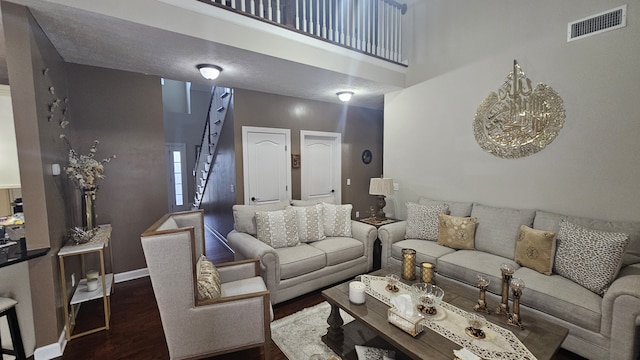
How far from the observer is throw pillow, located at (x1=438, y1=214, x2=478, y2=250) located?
292 cm

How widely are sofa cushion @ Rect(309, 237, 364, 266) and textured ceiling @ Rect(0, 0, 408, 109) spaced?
6.96 feet

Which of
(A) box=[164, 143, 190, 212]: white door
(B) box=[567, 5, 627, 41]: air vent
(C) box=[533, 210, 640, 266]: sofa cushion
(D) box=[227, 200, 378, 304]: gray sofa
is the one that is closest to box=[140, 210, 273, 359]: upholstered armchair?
(D) box=[227, 200, 378, 304]: gray sofa

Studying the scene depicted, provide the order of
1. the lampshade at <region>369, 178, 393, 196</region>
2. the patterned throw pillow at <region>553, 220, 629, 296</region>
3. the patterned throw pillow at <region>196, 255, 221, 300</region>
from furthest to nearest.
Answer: the lampshade at <region>369, 178, 393, 196</region> → the patterned throw pillow at <region>553, 220, 629, 296</region> → the patterned throw pillow at <region>196, 255, 221, 300</region>

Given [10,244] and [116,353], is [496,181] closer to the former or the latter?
[116,353]

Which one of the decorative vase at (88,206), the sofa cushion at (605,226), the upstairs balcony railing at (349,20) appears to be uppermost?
the upstairs balcony railing at (349,20)

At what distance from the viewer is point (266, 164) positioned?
14.4 ft

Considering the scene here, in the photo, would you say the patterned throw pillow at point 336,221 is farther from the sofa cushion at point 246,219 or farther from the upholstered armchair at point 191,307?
the upholstered armchair at point 191,307

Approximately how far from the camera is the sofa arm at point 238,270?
2.33 m

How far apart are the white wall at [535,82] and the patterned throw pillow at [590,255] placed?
1.79 ft

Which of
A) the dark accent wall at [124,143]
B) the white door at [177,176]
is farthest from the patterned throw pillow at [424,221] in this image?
the white door at [177,176]

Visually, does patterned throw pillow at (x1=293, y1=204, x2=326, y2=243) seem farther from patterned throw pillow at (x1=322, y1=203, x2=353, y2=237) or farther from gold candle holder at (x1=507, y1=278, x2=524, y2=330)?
gold candle holder at (x1=507, y1=278, x2=524, y2=330)

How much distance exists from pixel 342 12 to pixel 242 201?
3072 mm

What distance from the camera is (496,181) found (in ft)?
10.3

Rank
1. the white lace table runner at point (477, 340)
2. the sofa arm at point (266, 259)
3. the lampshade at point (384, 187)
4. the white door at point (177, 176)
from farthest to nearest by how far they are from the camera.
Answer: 1. the white door at point (177, 176)
2. the lampshade at point (384, 187)
3. the sofa arm at point (266, 259)
4. the white lace table runner at point (477, 340)
